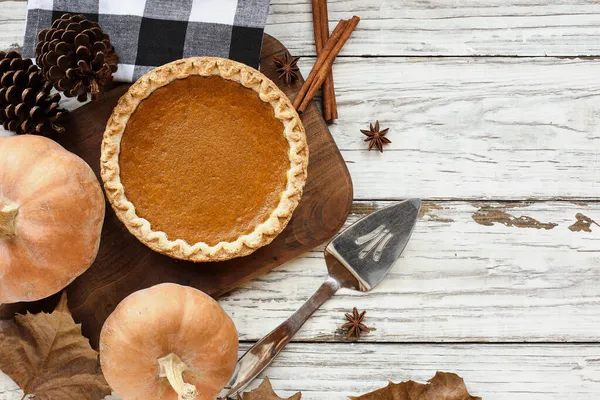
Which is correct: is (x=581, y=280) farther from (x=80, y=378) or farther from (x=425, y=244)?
(x=80, y=378)

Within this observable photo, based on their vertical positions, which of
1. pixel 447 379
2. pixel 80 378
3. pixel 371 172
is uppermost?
pixel 371 172

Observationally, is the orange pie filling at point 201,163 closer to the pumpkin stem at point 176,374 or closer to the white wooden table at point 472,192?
the white wooden table at point 472,192

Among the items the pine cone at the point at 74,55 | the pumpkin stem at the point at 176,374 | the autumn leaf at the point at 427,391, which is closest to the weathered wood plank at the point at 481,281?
the autumn leaf at the point at 427,391

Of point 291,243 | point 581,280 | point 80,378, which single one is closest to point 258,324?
point 291,243

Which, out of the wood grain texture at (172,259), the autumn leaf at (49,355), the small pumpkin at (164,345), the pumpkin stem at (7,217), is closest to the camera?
the pumpkin stem at (7,217)

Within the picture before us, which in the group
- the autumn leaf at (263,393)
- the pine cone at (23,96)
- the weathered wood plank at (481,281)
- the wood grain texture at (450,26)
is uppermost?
the wood grain texture at (450,26)

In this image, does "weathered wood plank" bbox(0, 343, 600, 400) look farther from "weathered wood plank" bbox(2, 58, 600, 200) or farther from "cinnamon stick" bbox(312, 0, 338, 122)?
"cinnamon stick" bbox(312, 0, 338, 122)

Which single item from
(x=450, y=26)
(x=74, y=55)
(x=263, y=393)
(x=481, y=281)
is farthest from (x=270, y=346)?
(x=450, y=26)
